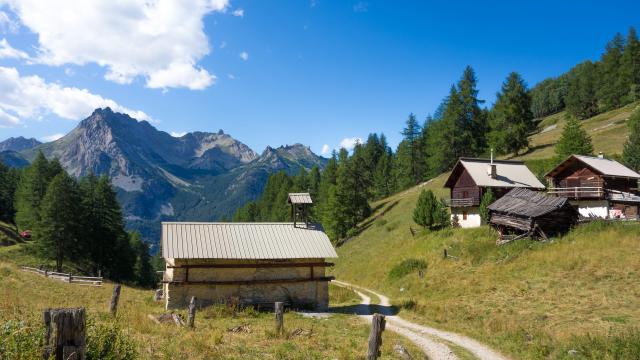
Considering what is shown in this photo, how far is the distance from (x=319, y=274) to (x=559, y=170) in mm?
35309

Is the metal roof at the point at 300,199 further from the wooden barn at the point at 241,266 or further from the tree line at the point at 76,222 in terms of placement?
the tree line at the point at 76,222

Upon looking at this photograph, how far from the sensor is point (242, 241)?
83.3 feet

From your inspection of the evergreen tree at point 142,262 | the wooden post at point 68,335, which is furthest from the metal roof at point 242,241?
the evergreen tree at point 142,262

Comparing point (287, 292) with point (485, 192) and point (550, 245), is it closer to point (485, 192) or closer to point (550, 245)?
point (550, 245)

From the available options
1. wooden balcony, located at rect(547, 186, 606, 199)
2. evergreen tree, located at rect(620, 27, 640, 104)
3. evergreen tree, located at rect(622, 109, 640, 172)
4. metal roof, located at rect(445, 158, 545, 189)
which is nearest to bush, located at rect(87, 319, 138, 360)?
metal roof, located at rect(445, 158, 545, 189)

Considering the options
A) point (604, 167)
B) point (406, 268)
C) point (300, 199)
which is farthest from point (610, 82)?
point (300, 199)

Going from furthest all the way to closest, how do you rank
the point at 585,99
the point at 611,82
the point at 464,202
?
the point at 585,99
the point at 611,82
the point at 464,202

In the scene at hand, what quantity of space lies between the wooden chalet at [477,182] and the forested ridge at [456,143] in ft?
27.5

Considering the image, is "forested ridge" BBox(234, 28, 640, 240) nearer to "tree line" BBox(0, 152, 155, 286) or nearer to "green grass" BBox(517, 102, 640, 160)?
"green grass" BBox(517, 102, 640, 160)

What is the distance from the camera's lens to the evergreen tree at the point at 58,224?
49094 mm

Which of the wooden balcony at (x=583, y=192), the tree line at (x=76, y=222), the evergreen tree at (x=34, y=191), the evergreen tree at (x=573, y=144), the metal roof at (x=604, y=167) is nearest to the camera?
the wooden balcony at (x=583, y=192)

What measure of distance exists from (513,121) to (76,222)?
2684 inches

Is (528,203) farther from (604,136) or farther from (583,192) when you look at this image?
(604,136)

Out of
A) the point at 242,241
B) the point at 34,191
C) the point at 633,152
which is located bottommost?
the point at 242,241
